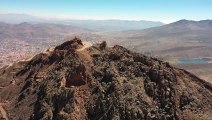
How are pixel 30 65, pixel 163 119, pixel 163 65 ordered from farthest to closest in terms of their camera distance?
pixel 30 65 < pixel 163 65 < pixel 163 119

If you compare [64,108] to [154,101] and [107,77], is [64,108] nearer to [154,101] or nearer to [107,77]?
[107,77]

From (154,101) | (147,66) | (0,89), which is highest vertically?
(147,66)

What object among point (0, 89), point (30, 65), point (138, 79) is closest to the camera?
point (138, 79)

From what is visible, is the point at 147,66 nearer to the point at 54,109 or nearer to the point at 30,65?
the point at 54,109

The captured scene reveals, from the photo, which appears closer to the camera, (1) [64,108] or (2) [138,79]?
(1) [64,108]

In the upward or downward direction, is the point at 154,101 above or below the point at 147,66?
below

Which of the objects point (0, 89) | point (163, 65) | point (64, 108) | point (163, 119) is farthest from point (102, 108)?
point (0, 89)
